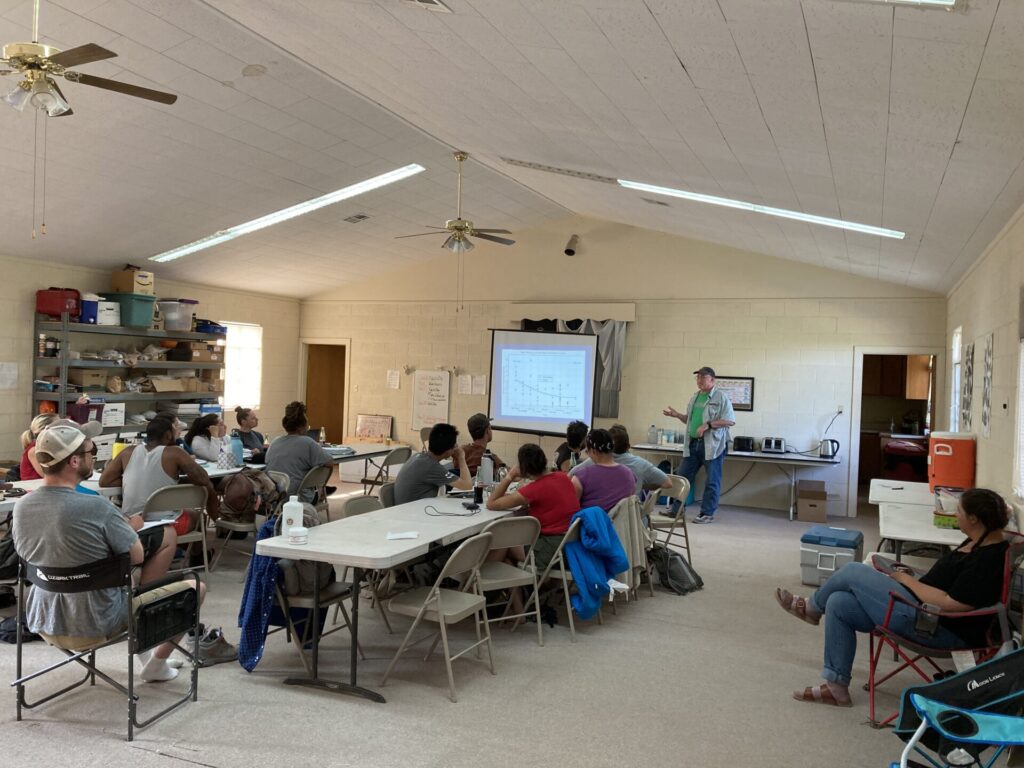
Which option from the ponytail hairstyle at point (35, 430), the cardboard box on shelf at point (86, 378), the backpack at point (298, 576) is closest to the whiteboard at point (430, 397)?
the cardboard box on shelf at point (86, 378)

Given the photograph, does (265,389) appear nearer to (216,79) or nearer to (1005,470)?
(216,79)

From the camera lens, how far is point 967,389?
6016mm

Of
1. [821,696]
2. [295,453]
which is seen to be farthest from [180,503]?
[821,696]

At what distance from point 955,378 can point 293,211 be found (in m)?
6.63

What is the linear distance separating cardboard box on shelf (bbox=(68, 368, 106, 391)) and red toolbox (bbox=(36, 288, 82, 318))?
1.90ft

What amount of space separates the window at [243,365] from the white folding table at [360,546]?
6.35 metres

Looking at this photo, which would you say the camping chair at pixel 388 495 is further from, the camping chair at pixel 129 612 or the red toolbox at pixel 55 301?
the red toolbox at pixel 55 301

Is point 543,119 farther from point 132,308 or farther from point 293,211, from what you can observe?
point 132,308

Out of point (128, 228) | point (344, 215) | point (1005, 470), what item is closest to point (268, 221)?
point (344, 215)

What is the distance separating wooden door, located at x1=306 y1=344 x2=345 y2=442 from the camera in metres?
A: 11.9

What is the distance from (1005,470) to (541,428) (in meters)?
5.88

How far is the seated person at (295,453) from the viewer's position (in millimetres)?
5848

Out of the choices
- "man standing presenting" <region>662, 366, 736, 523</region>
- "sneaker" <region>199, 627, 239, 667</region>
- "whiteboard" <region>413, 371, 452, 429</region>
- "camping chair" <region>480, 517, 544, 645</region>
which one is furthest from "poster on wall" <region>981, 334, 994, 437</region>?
"whiteboard" <region>413, 371, 452, 429</region>

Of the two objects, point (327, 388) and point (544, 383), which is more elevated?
point (544, 383)
